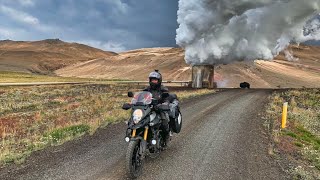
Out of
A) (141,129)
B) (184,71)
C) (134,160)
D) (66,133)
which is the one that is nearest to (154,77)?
(141,129)

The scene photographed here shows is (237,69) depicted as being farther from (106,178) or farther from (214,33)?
(106,178)

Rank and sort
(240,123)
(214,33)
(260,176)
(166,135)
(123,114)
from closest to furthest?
1. (260,176)
2. (166,135)
3. (240,123)
4. (123,114)
5. (214,33)

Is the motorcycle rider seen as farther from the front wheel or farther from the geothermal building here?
the geothermal building

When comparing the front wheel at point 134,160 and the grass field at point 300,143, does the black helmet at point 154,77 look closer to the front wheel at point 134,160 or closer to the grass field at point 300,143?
the front wheel at point 134,160

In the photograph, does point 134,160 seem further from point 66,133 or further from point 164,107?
point 66,133

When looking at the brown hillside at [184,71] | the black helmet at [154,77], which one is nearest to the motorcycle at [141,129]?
the black helmet at [154,77]

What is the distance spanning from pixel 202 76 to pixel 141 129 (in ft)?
169

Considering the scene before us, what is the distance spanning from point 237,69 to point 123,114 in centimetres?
9359

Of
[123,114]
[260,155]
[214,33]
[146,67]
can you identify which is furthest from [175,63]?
[260,155]

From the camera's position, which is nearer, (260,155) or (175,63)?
(260,155)

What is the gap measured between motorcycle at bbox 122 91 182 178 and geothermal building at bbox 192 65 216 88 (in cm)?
4987

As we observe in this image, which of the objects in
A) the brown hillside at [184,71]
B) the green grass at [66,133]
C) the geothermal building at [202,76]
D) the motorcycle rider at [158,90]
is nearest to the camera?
the motorcycle rider at [158,90]

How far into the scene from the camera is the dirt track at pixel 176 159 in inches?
390

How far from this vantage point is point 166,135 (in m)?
11.9
